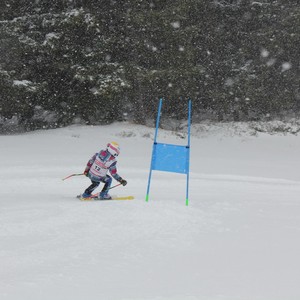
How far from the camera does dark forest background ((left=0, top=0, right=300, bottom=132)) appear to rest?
21.3 meters

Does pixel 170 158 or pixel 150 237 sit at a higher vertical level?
pixel 170 158

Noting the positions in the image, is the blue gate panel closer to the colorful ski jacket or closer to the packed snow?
the packed snow

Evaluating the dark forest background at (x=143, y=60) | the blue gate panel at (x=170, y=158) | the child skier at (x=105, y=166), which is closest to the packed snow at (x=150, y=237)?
the child skier at (x=105, y=166)

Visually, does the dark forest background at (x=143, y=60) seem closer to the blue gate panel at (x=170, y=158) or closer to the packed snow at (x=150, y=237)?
the packed snow at (x=150, y=237)

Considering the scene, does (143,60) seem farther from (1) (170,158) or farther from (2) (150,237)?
(2) (150,237)

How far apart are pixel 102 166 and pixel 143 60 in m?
14.7

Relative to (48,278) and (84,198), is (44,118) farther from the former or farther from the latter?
(48,278)

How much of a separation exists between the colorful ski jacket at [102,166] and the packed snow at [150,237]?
62 cm

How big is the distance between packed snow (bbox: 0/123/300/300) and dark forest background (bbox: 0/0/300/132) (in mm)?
7635

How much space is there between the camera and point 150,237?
294 inches

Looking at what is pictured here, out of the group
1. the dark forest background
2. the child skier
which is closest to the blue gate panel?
the child skier

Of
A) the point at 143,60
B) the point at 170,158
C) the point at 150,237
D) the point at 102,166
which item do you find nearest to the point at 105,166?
the point at 102,166

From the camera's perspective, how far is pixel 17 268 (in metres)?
5.95

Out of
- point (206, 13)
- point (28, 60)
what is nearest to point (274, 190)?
point (28, 60)
